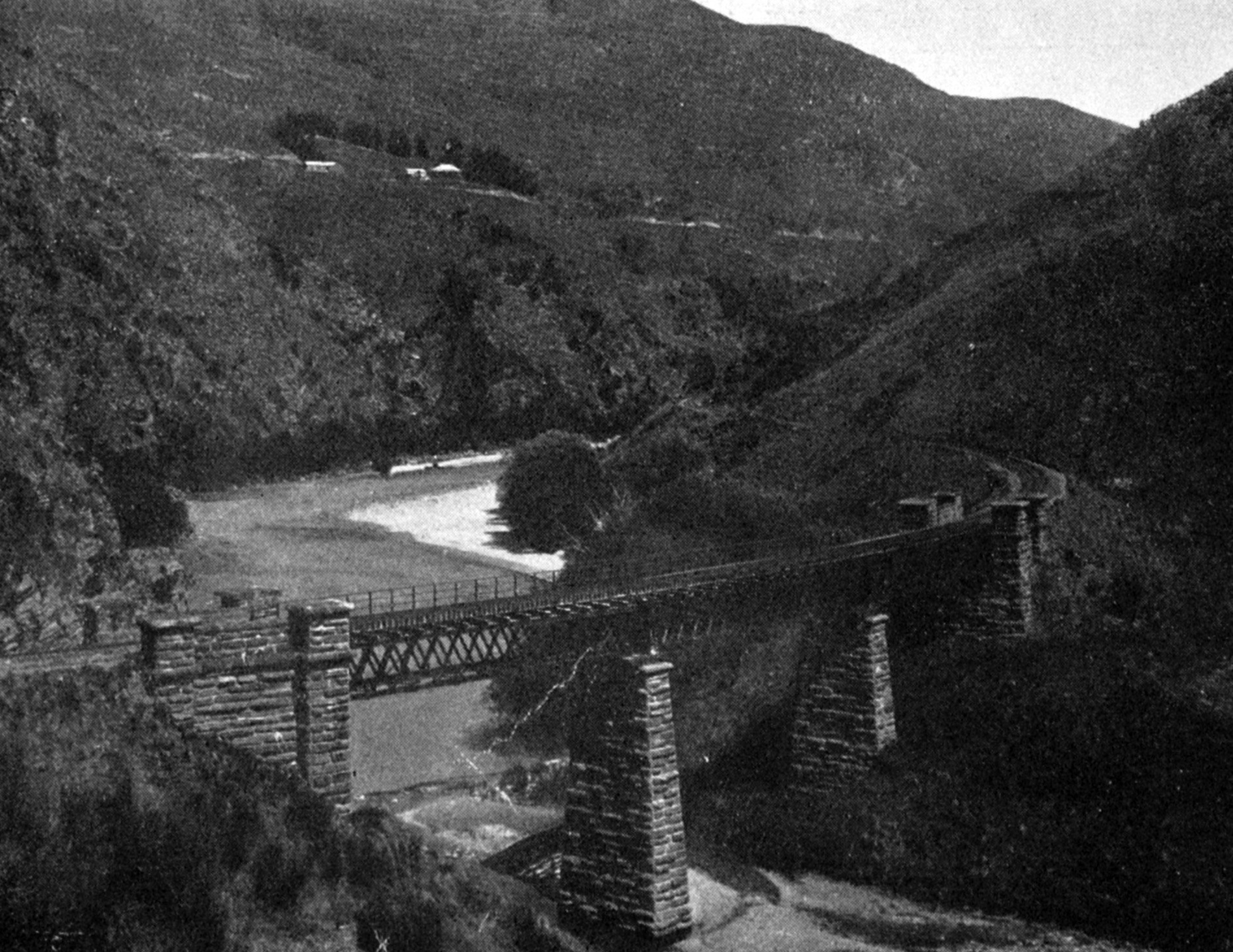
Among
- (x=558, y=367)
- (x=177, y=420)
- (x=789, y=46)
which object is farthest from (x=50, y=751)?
(x=789, y=46)

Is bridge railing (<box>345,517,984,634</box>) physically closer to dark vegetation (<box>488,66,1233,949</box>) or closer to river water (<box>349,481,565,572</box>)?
dark vegetation (<box>488,66,1233,949</box>)

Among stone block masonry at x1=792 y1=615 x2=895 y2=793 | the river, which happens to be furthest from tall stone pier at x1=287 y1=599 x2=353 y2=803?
stone block masonry at x1=792 y1=615 x2=895 y2=793

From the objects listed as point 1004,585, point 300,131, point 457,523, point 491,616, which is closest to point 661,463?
point 457,523

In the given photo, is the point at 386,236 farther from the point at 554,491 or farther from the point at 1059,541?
the point at 1059,541

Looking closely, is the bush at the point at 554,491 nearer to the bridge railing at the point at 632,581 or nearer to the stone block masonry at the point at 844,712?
the bridge railing at the point at 632,581

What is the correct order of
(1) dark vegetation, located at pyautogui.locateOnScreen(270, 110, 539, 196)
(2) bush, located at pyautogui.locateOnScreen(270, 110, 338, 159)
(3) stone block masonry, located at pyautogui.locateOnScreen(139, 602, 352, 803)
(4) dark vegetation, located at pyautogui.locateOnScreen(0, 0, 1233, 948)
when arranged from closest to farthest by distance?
(3) stone block masonry, located at pyautogui.locateOnScreen(139, 602, 352, 803) < (4) dark vegetation, located at pyautogui.locateOnScreen(0, 0, 1233, 948) < (2) bush, located at pyautogui.locateOnScreen(270, 110, 338, 159) < (1) dark vegetation, located at pyautogui.locateOnScreen(270, 110, 539, 196)
